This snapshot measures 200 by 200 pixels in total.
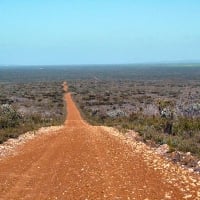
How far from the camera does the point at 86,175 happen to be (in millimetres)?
12039

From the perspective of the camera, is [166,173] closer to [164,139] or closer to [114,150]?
[114,150]

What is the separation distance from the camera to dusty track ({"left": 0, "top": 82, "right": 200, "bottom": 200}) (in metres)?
10.3

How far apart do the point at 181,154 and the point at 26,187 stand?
19.6 ft

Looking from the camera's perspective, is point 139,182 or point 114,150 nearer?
point 139,182

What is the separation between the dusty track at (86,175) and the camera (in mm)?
10273

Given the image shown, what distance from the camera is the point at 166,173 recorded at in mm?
12117

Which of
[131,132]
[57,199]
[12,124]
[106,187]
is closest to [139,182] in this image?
[106,187]

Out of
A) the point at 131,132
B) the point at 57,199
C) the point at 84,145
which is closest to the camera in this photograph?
the point at 57,199

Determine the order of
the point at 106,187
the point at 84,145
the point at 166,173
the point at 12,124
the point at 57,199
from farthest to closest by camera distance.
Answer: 1. the point at 12,124
2. the point at 84,145
3. the point at 166,173
4. the point at 106,187
5. the point at 57,199

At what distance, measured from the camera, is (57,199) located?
32.5 ft

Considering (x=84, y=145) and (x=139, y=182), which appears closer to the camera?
(x=139, y=182)

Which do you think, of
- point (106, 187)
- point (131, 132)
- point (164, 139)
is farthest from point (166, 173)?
point (131, 132)

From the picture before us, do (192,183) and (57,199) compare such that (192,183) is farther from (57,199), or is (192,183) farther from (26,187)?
(26,187)

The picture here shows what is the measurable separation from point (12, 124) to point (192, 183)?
15.6 m
